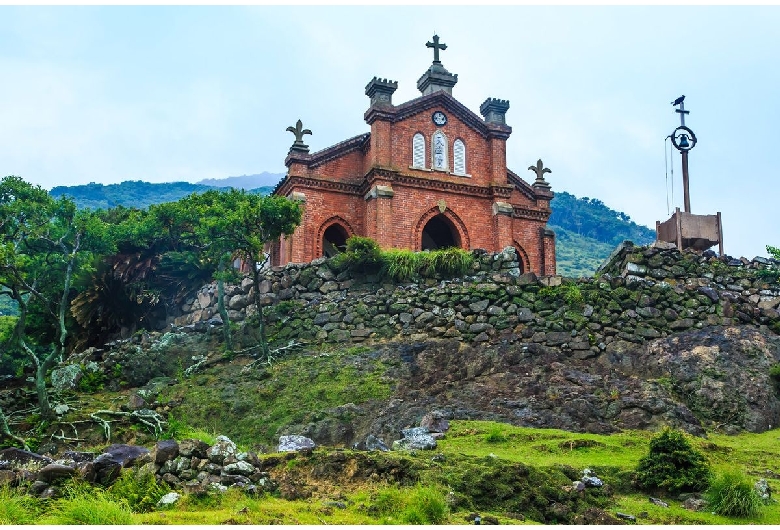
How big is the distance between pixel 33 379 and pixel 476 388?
430 inches

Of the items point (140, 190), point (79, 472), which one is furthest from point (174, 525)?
point (140, 190)

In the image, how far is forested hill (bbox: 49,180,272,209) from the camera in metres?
108

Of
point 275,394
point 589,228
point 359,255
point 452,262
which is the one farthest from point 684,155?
point 589,228

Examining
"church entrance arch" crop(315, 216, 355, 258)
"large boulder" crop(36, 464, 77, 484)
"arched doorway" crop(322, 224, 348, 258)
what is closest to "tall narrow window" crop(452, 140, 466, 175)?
"church entrance arch" crop(315, 216, 355, 258)

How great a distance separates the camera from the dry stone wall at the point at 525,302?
19.8 m

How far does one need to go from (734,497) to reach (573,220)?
86.1 metres

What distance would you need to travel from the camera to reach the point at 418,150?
31.8 meters

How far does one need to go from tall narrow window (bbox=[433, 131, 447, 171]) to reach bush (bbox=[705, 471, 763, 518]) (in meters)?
22.4

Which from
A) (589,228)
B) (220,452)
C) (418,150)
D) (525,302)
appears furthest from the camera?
(589,228)

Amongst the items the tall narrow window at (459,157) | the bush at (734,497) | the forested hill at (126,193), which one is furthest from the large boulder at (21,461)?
the forested hill at (126,193)

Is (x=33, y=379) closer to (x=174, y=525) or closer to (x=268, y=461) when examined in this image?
(x=268, y=461)

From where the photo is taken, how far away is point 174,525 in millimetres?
8992

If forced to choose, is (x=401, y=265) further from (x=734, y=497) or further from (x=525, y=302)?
(x=734, y=497)

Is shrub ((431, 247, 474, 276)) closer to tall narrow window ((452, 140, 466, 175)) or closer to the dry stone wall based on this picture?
the dry stone wall
